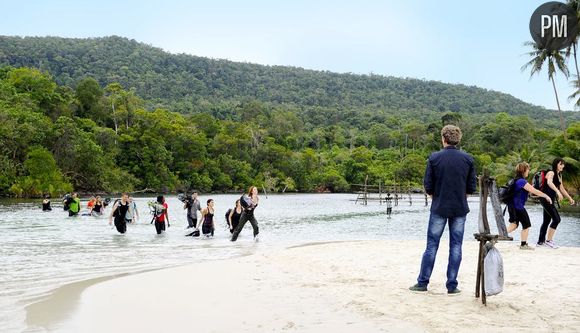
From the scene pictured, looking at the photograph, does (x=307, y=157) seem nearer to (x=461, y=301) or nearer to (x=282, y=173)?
(x=282, y=173)

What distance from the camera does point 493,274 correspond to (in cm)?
585

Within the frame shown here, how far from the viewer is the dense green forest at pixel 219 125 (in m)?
67.6

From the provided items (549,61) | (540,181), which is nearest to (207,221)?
(540,181)

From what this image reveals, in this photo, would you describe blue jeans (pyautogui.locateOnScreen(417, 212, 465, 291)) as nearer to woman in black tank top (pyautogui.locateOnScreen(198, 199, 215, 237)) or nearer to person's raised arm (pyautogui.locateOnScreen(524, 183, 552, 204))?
person's raised arm (pyautogui.locateOnScreen(524, 183, 552, 204))

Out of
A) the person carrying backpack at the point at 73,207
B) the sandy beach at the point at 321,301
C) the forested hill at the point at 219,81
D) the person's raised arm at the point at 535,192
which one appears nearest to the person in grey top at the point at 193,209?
the sandy beach at the point at 321,301

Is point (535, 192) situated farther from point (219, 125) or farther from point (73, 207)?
point (219, 125)

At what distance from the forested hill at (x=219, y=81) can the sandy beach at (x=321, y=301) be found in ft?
427

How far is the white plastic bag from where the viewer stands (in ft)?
19.1

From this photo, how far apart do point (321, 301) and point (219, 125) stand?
107439 millimetres

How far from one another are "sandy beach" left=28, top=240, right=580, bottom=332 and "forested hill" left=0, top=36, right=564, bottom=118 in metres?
130

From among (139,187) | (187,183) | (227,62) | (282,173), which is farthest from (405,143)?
(227,62)

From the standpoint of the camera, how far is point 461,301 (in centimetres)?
621

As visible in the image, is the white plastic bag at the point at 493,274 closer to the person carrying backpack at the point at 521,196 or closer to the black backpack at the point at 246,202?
the person carrying backpack at the point at 521,196

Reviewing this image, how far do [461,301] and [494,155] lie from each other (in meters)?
103
